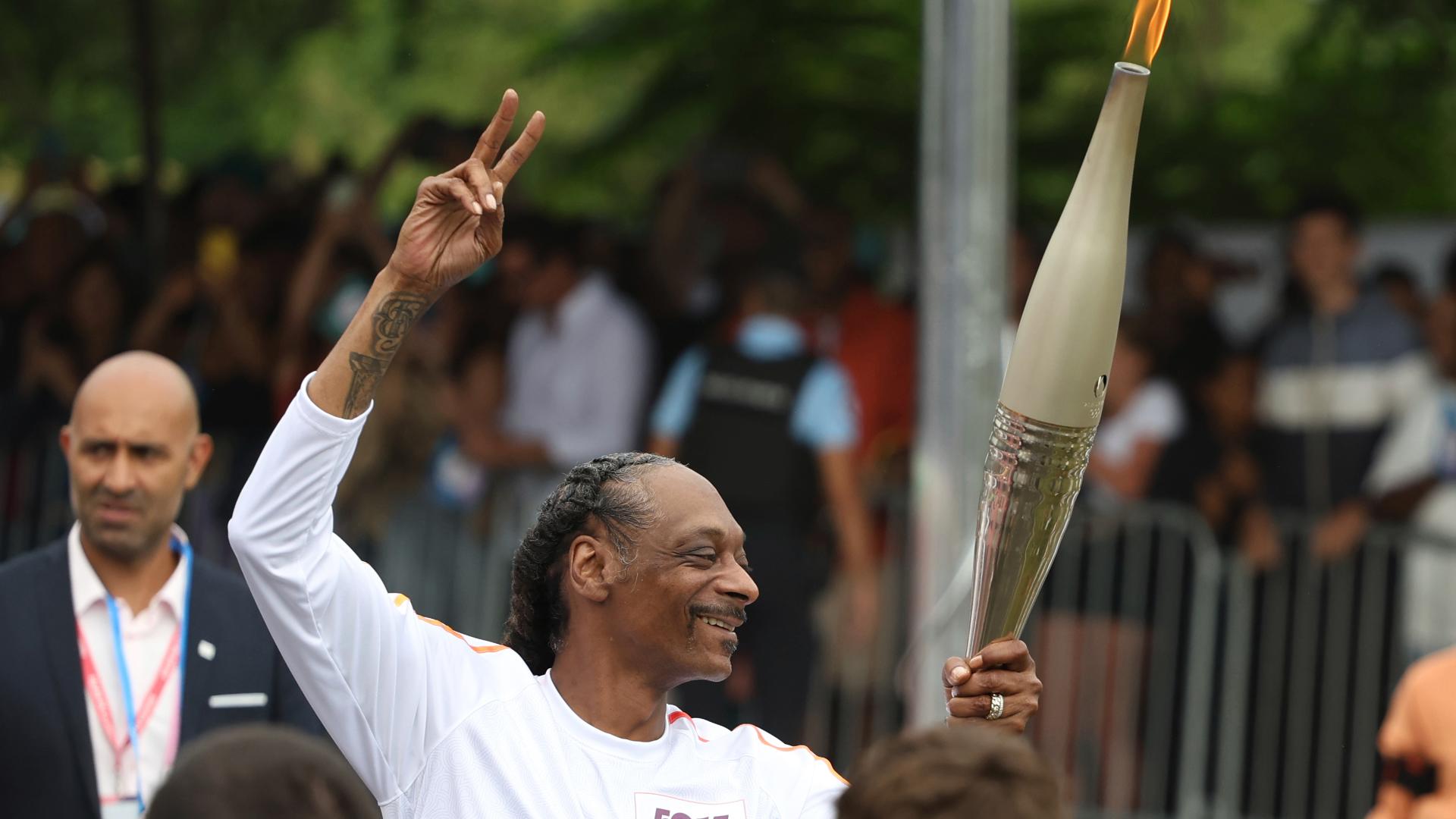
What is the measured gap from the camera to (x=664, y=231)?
31.6 feet

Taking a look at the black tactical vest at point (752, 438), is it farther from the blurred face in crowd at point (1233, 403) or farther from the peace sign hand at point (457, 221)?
the peace sign hand at point (457, 221)

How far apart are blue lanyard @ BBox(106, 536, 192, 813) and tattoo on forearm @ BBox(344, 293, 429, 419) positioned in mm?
1835

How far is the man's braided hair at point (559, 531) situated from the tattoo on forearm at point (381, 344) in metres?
0.49

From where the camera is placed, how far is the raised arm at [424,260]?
10.7ft

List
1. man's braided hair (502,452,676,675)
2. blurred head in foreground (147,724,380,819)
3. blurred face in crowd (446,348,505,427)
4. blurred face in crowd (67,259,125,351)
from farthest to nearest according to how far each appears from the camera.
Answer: blurred face in crowd (67,259,125,351) < blurred face in crowd (446,348,505,427) < man's braided hair (502,452,676,675) < blurred head in foreground (147,724,380,819)

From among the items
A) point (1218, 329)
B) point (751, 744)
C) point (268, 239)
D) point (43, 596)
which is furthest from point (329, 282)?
point (751, 744)

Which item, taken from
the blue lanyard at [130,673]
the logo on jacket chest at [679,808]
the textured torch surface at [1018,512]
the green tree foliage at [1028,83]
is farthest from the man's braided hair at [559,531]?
the green tree foliage at [1028,83]

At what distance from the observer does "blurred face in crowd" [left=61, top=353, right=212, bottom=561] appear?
5.01 metres

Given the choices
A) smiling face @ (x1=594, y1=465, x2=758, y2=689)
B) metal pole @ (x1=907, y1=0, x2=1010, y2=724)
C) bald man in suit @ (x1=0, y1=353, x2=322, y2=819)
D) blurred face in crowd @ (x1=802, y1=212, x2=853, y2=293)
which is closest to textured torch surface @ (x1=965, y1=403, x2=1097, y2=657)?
smiling face @ (x1=594, y1=465, x2=758, y2=689)

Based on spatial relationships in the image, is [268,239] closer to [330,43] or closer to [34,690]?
[330,43]

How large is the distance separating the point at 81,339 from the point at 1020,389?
7.12 m

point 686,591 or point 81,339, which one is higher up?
point 81,339

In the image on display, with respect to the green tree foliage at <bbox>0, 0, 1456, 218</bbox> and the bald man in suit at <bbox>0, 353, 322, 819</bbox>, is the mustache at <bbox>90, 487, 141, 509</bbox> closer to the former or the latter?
the bald man in suit at <bbox>0, 353, 322, 819</bbox>

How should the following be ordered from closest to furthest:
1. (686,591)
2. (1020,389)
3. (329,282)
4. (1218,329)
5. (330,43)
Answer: (1020,389), (686,591), (1218,329), (329,282), (330,43)
